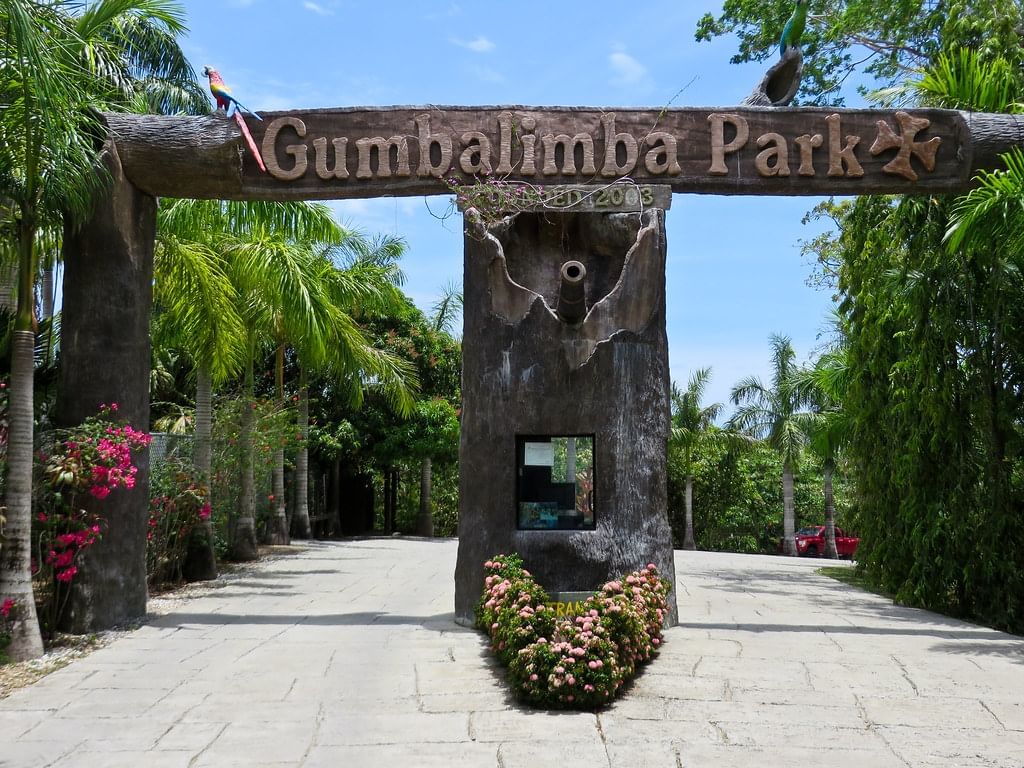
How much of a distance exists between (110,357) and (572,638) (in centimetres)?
467

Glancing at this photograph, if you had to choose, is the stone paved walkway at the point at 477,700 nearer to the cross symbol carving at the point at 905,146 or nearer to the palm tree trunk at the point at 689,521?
the cross symbol carving at the point at 905,146

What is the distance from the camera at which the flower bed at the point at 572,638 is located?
538 cm

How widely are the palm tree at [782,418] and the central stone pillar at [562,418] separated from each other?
19.6 meters

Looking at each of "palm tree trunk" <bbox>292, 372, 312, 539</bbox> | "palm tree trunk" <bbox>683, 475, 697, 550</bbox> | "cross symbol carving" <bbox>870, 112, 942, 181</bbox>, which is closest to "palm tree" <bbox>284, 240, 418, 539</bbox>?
"palm tree trunk" <bbox>292, 372, 312, 539</bbox>

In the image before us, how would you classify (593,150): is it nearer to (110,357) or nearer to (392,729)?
(110,357)

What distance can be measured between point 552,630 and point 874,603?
237 inches

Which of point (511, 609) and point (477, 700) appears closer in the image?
point (477, 700)

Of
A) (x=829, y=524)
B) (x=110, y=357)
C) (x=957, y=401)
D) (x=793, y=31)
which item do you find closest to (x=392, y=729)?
(x=110, y=357)

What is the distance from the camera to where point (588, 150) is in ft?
27.0

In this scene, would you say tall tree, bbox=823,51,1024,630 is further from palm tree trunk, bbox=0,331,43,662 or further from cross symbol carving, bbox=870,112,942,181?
palm tree trunk, bbox=0,331,43,662

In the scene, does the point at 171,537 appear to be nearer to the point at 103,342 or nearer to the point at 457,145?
the point at 103,342

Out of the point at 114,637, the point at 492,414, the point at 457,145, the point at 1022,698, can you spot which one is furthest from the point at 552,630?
the point at 457,145

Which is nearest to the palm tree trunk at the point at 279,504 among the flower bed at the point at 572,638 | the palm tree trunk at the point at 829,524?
the flower bed at the point at 572,638

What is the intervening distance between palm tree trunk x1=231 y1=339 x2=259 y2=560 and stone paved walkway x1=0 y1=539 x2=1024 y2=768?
5.61 metres
